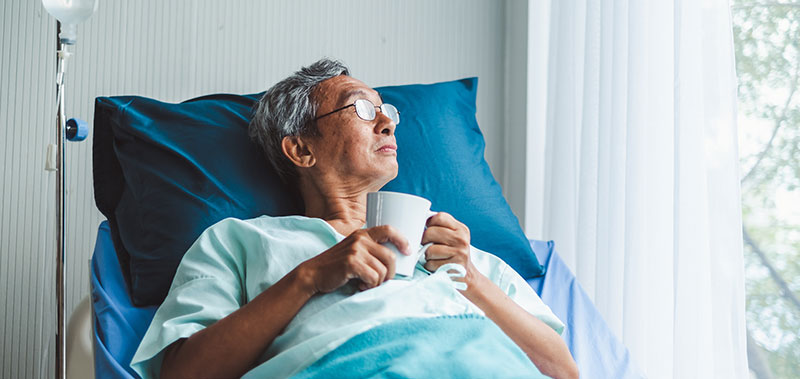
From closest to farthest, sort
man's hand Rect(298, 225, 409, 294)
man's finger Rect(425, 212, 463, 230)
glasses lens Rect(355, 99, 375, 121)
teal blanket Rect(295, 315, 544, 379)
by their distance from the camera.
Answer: teal blanket Rect(295, 315, 544, 379)
man's hand Rect(298, 225, 409, 294)
man's finger Rect(425, 212, 463, 230)
glasses lens Rect(355, 99, 375, 121)

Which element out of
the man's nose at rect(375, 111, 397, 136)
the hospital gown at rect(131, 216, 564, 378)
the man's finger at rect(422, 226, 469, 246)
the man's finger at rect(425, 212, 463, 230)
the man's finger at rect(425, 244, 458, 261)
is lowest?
the hospital gown at rect(131, 216, 564, 378)

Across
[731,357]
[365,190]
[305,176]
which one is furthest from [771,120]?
[305,176]

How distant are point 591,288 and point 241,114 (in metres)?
1.08

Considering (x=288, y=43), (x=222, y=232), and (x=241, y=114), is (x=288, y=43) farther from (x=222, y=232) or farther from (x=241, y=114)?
(x=222, y=232)

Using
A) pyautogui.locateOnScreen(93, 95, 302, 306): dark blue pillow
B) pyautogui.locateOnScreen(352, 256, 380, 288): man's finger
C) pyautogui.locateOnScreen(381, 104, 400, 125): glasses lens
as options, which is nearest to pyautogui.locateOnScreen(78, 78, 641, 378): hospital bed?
pyautogui.locateOnScreen(93, 95, 302, 306): dark blue pillow

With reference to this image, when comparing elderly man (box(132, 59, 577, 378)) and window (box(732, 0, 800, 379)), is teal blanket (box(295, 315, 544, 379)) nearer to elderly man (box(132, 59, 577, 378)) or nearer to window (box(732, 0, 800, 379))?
elderly man (box(132, 59, 577, 378))

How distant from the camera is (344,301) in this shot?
112 cm

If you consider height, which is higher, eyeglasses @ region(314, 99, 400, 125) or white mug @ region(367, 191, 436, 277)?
eyeglasses @ region(314, 99, 400, 125)

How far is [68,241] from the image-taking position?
210cm

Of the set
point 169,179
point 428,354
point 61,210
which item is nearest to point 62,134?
point 61,210

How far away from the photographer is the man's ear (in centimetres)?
153

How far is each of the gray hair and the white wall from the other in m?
0.66

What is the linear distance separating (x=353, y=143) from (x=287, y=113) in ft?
0.57

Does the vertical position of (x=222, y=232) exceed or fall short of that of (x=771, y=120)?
it falls short
